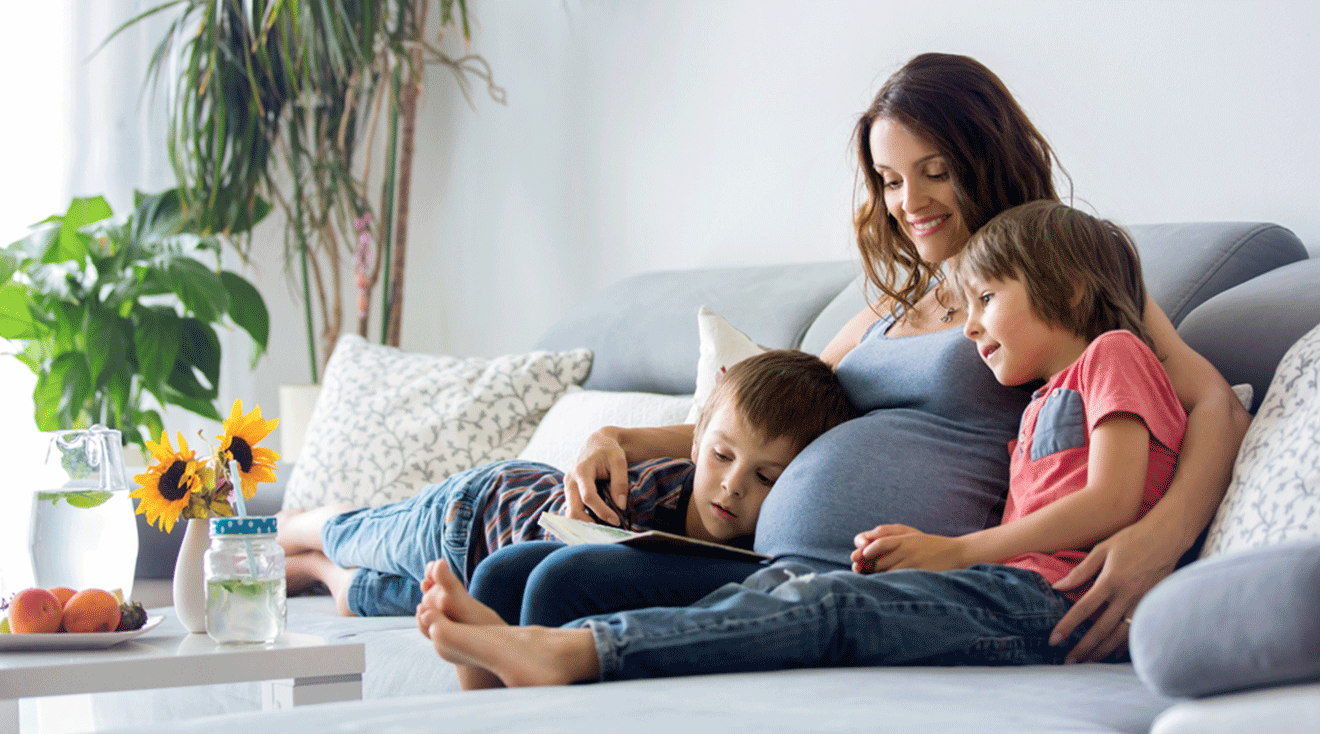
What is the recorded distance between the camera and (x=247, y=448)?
1287 millimetres

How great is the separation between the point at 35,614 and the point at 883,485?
2.73ft

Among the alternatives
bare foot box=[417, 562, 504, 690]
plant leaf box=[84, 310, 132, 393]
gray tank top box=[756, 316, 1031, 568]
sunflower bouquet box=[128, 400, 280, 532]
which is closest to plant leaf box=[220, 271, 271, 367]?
plant leaf box=[84, 310, 132, 393]

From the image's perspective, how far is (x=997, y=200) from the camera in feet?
4.46

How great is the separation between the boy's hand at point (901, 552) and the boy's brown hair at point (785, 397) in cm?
29

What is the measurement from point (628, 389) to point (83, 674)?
1.12m

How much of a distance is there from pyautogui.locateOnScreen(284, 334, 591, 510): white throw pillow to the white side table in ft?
2.87

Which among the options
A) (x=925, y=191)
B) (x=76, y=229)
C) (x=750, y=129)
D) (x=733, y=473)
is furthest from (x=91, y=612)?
(x=76, y=229)

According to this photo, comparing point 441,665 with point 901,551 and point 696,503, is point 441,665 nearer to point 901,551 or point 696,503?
point 696,503

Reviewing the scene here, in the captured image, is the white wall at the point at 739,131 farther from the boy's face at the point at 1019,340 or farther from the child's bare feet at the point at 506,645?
the child's bare feet at the point at 506,645

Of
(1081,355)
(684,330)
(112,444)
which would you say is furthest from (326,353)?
(1081,355)

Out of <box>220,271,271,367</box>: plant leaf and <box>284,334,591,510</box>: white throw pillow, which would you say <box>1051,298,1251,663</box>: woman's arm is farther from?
<box>220,271,271,367</box>: plant leaf

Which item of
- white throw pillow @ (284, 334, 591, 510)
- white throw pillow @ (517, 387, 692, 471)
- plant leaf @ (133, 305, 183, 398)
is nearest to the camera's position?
white throw pillow @ (517, 387, 692, 471)

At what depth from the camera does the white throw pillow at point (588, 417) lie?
71.4 inches

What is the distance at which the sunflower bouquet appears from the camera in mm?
1265
